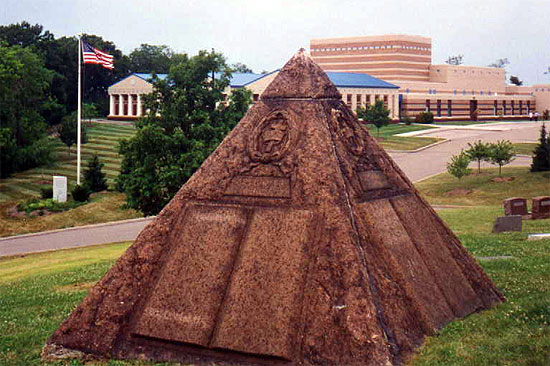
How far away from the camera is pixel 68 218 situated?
106 ft

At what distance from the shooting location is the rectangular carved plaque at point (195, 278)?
5969mm

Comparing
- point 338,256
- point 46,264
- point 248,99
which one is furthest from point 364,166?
point 248,99

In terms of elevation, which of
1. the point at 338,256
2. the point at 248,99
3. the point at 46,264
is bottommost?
the point at 46,264

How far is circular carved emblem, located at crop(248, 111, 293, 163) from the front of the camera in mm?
6508

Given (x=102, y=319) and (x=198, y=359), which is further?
(x=102, y=319)

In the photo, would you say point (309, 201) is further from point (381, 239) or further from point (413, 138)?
point (413, 138)

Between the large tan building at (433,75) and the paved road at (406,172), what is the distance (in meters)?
17.1

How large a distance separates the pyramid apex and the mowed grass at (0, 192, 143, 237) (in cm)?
2396

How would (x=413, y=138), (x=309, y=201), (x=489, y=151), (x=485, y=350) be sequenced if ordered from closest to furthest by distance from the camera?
(x=485, y=350)
(x=309, y=201)
(x=489, y=151)
(x=413, y=138)

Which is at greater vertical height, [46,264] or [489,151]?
[489,151]

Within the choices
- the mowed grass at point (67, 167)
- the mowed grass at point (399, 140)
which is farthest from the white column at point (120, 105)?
the mowed grass at point (399, 140)

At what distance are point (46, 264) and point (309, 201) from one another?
14.0 m

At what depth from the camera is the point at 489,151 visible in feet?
121

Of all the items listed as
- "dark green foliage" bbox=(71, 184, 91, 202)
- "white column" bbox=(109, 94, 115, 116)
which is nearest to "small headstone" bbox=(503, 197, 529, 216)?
"dark green foliage" bbox=(71, 184, 91, 202)
